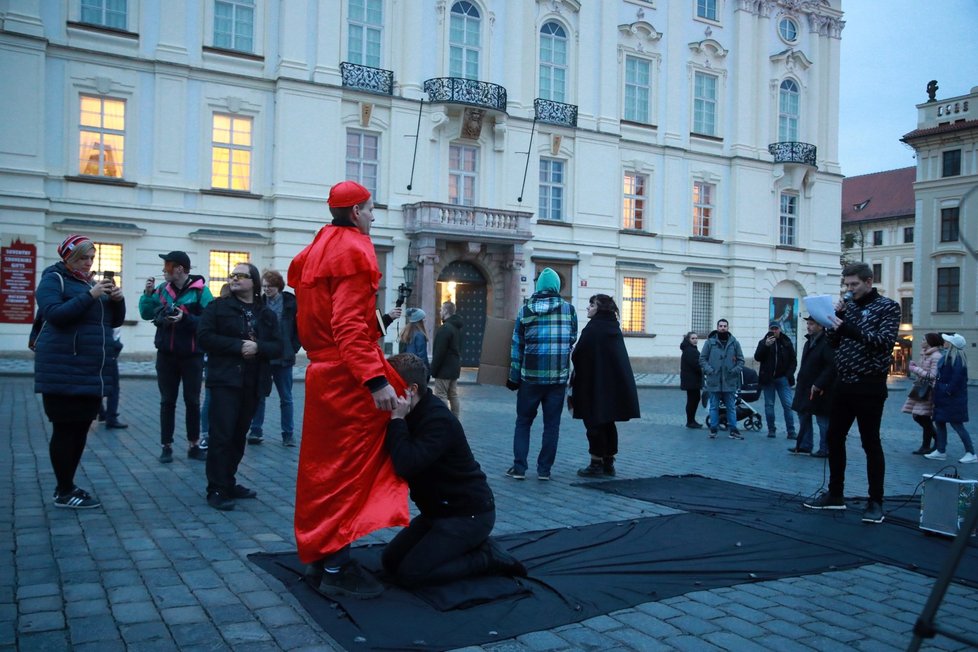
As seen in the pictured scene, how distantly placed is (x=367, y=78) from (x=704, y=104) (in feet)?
48.4

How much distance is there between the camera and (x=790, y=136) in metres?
36.7

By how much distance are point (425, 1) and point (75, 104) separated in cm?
1138

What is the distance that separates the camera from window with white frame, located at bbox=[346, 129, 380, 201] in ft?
88.9

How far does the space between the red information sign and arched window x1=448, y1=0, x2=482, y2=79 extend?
14.1 meters

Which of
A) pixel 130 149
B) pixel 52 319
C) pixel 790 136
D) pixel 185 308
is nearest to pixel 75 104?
pixel 130 149

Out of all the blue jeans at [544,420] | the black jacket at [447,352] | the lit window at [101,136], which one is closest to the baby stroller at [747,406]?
the black jacket at [447,352]

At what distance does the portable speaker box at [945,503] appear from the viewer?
5.84 metres

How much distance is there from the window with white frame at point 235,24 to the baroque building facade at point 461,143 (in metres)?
0.06

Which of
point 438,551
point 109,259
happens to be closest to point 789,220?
point 109,259

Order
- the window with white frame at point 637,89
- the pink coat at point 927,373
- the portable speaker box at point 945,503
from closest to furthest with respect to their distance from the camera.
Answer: the portable speaker box at point 945,503 < the pink coat at point 927,373 < the window with white frame at point 637,89

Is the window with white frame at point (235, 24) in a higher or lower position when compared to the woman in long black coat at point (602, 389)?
higher

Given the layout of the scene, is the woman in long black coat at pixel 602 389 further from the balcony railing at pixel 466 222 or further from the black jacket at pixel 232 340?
the balcony railing at pixel 466 222

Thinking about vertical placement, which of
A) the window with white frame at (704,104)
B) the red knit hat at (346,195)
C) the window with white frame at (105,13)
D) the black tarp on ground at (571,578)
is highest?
the window with white frame at (704,104)

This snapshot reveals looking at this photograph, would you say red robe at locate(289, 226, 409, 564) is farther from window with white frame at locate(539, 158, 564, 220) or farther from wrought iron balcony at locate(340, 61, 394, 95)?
window with white frame at locate(539, 158, 564, 220)
